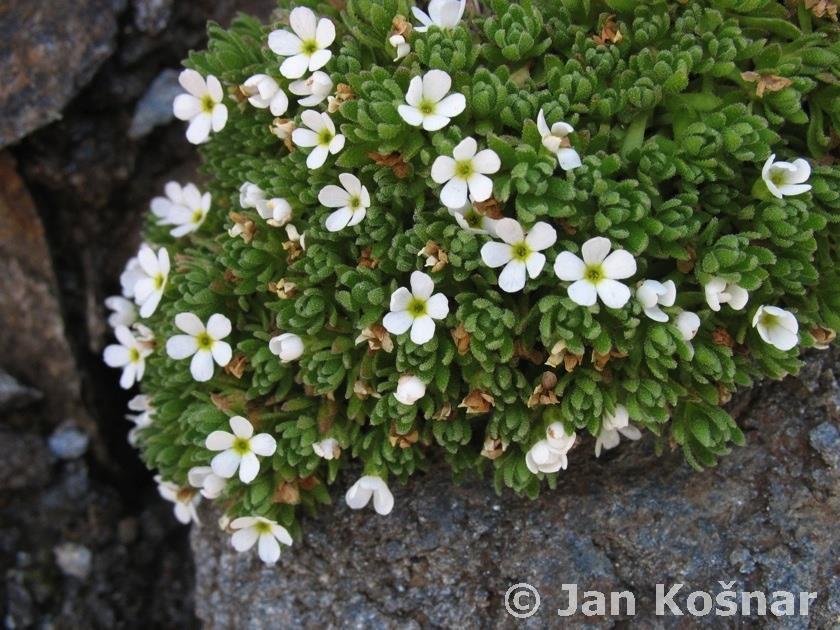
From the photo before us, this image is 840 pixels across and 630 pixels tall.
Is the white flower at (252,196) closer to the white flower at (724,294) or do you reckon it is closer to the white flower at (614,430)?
the white flower at (614,430)

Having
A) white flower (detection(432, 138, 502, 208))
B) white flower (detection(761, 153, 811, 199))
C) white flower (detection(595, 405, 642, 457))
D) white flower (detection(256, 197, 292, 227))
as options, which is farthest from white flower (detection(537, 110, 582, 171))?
white flower (detection(256, 197, 292, 227))

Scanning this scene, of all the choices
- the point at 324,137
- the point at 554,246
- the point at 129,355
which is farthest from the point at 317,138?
the point at 129,355

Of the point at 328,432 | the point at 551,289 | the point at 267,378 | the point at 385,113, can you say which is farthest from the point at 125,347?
the point at 551,289

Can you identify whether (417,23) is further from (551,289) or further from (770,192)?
(770,192)

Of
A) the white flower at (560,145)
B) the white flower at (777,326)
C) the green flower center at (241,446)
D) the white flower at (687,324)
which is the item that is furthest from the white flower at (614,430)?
the green flower center at (241,446)

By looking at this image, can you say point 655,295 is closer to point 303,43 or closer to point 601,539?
point 601,539

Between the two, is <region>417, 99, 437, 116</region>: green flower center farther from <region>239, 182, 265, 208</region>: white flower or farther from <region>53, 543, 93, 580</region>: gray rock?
<region>53, 543, 93, 580</region>: gray rock
